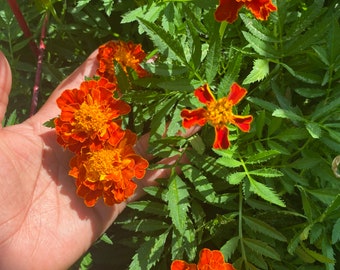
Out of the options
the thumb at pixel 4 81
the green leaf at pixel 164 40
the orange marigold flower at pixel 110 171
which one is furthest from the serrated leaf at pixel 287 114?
the thumb at pixel 4 81

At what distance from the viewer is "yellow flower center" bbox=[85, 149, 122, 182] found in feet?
3.65

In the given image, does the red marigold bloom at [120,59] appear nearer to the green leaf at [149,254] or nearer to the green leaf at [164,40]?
the green leaf at [164,40]

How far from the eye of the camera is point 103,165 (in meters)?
1.11

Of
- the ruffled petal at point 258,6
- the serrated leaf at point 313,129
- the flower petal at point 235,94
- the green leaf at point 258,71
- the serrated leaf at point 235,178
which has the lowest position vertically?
the serrated leaf at point 235,178

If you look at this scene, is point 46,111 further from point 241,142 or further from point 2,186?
point 241,142

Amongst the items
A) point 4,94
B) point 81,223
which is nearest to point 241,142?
point 81,223

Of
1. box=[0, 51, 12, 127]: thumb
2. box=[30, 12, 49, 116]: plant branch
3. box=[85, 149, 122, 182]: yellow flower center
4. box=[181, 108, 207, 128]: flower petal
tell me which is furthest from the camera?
box=[30, 12, 49, 116]: plant branch

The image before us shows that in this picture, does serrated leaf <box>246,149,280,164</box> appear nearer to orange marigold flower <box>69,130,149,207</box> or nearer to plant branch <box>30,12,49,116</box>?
orange marigold flower <box>69,130,149,207</box>

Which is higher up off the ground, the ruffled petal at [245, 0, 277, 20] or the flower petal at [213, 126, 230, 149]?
the ruffled petal at [245, 0, 277, 20]

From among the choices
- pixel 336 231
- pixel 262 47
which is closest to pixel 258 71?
pixel 262 47

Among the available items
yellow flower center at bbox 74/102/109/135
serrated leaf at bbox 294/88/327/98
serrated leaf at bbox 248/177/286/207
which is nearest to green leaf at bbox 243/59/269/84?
serrated leaf at bbox 294/88/327/98

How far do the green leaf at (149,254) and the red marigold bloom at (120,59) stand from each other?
0.41 metres

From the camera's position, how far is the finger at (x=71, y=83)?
1.39m

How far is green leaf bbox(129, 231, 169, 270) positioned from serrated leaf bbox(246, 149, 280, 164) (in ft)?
1.05
